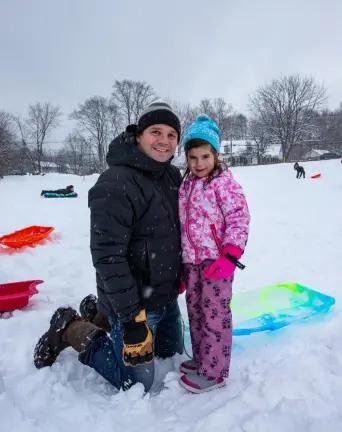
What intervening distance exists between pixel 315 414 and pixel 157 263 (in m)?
1.12

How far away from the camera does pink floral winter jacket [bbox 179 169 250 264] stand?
6.84ft

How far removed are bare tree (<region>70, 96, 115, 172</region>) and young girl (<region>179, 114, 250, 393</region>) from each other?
3838 centimetres

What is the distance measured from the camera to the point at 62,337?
2.34 meters

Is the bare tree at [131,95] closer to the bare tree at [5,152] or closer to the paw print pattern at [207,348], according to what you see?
the bare tree at [5,152]

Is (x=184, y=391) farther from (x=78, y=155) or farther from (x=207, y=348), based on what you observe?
(x=78, y=155)

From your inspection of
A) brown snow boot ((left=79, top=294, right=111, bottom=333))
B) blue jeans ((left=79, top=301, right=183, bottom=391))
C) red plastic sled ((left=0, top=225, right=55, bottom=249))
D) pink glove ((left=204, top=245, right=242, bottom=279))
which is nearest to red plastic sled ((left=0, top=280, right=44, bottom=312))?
brown snow boot ((left=79, top=294, right=111, bottom=333))

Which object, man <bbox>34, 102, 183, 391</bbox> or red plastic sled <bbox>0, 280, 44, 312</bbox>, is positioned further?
red plastic sled <bbox>0, 280, 44, 312</bbox>

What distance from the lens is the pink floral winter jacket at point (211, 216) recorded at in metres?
2.09

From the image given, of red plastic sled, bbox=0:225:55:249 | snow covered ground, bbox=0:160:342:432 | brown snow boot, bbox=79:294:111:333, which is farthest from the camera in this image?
red plastic sled, bbox=0:225:55:249

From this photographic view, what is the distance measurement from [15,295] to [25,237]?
2.89m

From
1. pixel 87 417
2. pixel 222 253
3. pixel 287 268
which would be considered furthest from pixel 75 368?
pixel 287 268

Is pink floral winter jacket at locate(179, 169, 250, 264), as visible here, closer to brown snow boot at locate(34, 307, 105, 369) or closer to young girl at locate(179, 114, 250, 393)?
young girl at locate(179, 114, 250, 393)

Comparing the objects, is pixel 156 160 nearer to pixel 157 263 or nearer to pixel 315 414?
pixel 157 263

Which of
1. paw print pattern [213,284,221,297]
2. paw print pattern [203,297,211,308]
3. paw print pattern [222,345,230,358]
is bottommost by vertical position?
paw print pattern [222,345,230,358]
